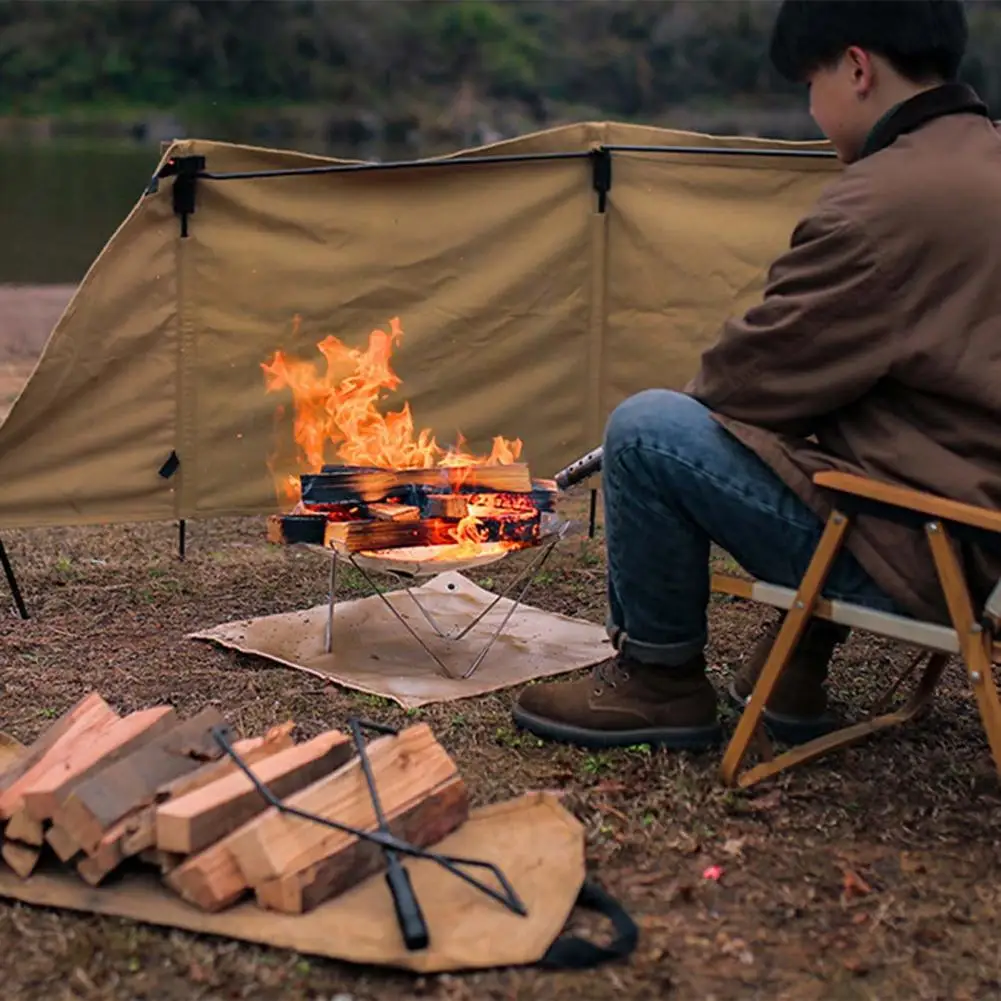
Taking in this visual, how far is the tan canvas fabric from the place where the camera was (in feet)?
16.3

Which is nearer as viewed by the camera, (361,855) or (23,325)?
(361,855)

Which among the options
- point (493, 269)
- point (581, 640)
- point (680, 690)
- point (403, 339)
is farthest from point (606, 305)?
point (680, 690)

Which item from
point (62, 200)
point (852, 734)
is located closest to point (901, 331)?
point (852, 734)

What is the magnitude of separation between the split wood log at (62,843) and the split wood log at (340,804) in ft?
1.04

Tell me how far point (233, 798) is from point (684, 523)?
46.0 inches

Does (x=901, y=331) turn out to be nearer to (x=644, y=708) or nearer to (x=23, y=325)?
(x=644, y=708)

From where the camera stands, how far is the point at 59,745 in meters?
3.00

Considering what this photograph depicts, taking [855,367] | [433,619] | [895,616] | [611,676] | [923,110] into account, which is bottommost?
[433,619]

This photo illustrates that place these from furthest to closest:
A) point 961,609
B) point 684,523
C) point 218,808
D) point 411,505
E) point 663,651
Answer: point 411,505 → point 663,651 → point 684,523 → point 961,609 → point 218,808

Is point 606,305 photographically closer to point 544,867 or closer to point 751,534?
point 751,534

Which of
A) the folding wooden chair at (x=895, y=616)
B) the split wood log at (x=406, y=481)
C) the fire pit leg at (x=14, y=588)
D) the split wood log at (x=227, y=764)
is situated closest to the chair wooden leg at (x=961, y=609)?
the folding wooden chair at (x=895, y=616)

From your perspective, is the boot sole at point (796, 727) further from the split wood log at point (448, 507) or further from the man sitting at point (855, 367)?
the split wood log at point (448, 507)

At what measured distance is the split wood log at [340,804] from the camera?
2.58 meters

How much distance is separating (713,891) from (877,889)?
0.32 m
